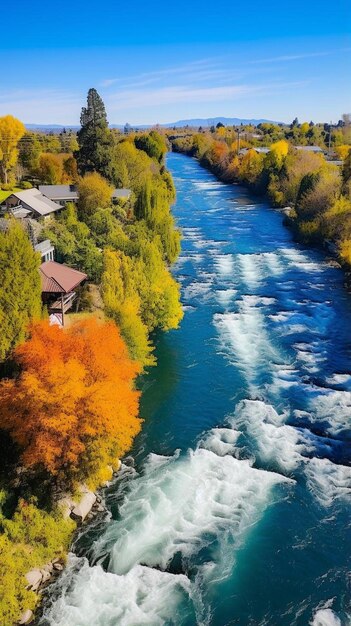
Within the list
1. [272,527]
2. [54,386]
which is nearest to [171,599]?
[272,527]

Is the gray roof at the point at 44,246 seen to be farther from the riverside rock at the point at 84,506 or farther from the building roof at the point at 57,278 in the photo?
the riverside rock at the point at 84,506

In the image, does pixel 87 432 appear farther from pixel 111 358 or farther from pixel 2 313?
pixel 2 313

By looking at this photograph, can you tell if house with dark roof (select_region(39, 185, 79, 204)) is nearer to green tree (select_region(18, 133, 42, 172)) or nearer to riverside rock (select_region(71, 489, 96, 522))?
green tree (select_region(18, 133, 42, 172))

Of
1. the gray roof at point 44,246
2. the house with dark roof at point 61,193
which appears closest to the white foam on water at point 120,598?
the gray roof at point 44,246

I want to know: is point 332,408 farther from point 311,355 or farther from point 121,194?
point 121,194

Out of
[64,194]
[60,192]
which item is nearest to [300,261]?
[64,194]

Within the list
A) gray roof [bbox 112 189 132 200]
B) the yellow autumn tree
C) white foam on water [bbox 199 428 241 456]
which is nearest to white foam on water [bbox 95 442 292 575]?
white foam on water [bbox 199 428 241 456]
